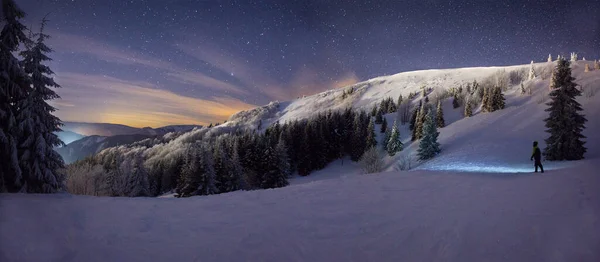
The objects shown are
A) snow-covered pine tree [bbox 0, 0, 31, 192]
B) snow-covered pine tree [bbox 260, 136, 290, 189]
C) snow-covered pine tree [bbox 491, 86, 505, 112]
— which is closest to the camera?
snow-covered pine tree [bbox 0, 0, 31, 192]

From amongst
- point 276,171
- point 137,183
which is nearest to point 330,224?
point 276,171

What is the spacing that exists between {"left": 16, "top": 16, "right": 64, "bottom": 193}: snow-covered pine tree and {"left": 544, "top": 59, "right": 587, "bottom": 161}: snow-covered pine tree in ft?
123

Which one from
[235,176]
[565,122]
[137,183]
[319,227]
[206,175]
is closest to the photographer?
[319,227]

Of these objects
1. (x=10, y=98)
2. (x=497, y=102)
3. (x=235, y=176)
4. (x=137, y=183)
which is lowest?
(x=137, y=183)

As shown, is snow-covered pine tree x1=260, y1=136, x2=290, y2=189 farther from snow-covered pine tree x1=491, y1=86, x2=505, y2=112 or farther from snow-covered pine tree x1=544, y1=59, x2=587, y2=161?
snow-covered pine tree x1=491, y1=86, x2=505, y2=112

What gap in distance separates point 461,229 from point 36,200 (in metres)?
14.9

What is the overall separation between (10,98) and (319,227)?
15.6 metres

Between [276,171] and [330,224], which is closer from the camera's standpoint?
[330,224]

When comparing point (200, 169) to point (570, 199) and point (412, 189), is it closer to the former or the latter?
point (412, 189)

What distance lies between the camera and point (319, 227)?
29.0ft

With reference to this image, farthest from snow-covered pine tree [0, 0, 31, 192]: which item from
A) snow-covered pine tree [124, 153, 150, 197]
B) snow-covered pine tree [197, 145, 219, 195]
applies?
snow-covered pine tree [124, 153, 150, 197]

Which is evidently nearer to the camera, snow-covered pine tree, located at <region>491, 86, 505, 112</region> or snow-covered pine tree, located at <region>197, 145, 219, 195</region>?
snow-covered pine tree, located at <region>197, 145, 219, 195</region>

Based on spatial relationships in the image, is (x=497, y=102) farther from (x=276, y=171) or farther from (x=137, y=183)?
(x=137, y=183)

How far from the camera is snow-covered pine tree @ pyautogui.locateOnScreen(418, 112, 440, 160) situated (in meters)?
48.7
